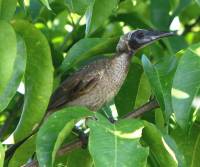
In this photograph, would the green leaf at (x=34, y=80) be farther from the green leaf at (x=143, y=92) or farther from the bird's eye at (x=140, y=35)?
the bird's eye at (x=140, y=35)

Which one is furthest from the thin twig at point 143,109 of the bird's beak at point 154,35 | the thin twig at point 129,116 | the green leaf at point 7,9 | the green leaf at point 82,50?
the bird's beak at point 154,35

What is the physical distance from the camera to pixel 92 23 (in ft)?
8.12

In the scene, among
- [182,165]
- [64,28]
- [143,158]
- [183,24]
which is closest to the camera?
[143,158]

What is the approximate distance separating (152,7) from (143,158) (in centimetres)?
172

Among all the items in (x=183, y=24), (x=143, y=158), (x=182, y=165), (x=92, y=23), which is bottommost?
(x=183, y=24)

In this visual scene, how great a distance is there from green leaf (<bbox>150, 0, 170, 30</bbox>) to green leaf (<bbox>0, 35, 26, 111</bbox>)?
1294 mm

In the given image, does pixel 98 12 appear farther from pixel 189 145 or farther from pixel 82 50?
pixel 189 145

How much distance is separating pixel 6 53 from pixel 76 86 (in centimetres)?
157

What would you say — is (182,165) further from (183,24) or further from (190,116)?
(183,24)

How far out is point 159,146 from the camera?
2248 millimetres

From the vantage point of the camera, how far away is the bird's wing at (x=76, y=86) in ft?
11.8

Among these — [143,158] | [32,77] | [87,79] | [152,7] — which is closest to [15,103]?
[87,79]

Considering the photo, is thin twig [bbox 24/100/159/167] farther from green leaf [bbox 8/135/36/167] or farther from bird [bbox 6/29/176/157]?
bird [bbox 6/29/176/157]

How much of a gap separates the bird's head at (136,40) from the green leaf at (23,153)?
106 cm
